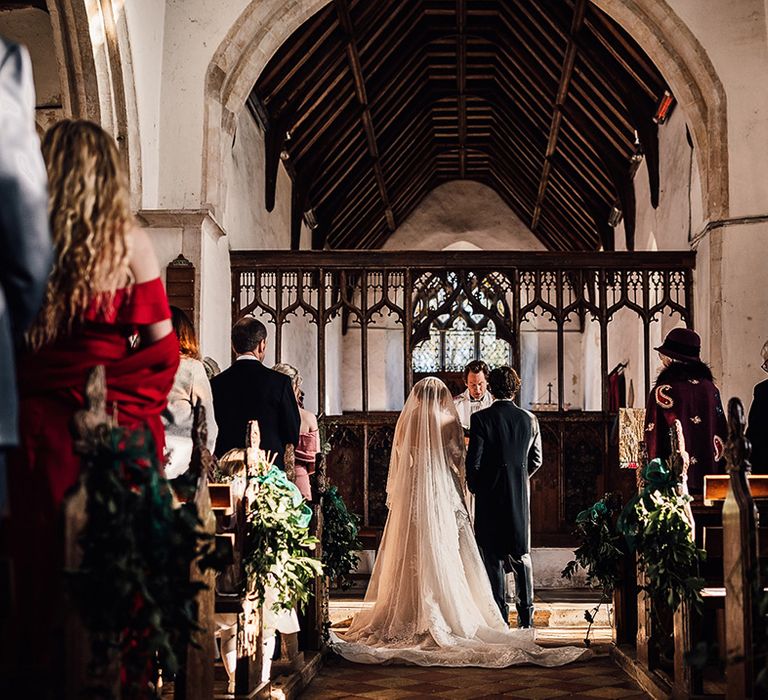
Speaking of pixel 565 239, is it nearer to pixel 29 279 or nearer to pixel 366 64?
pixel 366 64

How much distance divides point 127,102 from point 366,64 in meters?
4.65

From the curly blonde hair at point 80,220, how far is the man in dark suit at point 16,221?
1.37 ft

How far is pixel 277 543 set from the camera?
418 centimetres

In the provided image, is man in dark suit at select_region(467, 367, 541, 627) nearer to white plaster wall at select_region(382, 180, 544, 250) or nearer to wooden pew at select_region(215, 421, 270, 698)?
wooden pew at select_region(215, 421, 270, 698)

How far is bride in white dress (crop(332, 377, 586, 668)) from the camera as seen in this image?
5.52 m

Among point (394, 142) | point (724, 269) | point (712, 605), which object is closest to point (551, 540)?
point (724, 269)

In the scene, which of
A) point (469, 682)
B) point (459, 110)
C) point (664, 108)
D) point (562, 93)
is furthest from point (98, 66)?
point (459, 110)

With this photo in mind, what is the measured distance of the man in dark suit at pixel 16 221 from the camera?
163 cm

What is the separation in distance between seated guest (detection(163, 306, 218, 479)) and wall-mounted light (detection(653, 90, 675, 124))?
7454 mm

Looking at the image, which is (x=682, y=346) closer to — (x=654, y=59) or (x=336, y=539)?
(x=336, y=539)

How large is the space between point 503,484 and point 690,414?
1043 millimetres

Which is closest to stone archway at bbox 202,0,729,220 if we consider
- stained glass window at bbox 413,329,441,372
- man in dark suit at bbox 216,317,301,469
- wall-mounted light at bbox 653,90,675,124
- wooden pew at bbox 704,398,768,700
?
wall-mounted light at bbox 653,90,675,124

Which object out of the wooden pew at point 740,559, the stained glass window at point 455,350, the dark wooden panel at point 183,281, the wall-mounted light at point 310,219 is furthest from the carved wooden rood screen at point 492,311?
the stained glass window at point 455,350

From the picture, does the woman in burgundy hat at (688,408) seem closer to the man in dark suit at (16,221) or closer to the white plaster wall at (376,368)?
the man in dark suit at (16,221)
